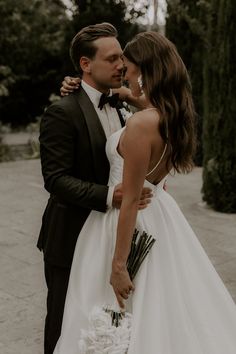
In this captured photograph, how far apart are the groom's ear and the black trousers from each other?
1.00 m

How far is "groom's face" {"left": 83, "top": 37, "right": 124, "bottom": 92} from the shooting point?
2.92 meters

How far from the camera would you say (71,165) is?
2857mm

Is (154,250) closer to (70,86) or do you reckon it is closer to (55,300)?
(55,300)

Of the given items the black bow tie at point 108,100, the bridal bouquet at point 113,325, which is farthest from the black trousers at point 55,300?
the black bow tie at point 108,100

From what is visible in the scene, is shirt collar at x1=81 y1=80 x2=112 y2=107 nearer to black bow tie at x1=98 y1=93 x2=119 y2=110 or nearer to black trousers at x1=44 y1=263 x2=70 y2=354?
black bow tie at x1=98 y1=93 x2=119 y2=110

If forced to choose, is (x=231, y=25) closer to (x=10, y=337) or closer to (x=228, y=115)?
(x=228, y=115)

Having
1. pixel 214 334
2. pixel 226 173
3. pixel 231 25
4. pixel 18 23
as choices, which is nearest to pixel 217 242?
pixel 226 173

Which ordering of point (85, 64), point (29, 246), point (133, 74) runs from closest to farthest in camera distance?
point (133, 74) < point (85, 64) < point (29, 246)

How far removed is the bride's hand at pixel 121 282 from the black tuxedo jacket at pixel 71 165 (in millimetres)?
304

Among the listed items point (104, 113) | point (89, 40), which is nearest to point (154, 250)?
point (104, 113)

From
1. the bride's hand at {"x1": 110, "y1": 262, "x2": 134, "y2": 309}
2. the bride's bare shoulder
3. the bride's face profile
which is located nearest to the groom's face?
the bride's face profile

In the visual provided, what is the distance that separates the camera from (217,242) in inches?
251

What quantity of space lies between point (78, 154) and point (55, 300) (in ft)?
2.55

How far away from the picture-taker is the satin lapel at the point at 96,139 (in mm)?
2871
